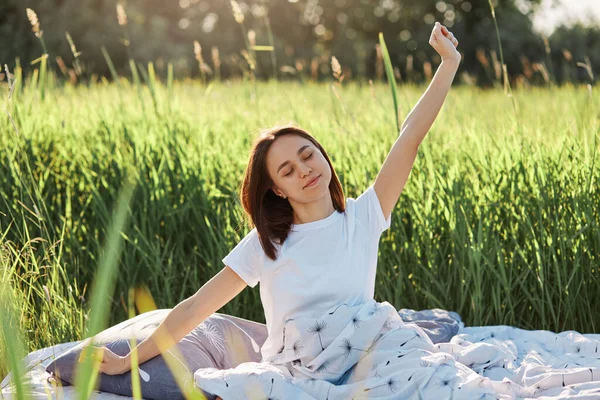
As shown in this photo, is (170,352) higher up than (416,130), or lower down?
lower down

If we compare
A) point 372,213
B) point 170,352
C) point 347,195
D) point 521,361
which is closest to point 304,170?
point 372,213

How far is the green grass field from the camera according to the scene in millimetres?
2840

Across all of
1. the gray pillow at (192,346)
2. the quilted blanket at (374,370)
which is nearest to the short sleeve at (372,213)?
the quilted blanket at (374,370)

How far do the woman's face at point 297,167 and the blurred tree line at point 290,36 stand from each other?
923cm

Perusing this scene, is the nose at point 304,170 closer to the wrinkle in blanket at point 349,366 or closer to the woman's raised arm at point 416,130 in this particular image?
the woman's raised arm at point 416,130

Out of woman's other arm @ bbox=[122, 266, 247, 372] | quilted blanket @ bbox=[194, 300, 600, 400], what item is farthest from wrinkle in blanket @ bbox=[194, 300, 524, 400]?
woman's other arm @ bbox=[122, 266, 247, 372]

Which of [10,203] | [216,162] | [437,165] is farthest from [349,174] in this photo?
[10,203]

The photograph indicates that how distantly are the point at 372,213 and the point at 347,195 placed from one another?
109cm

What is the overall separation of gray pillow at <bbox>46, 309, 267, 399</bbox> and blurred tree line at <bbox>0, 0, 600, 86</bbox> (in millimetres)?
8950

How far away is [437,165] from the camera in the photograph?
10.3 feet

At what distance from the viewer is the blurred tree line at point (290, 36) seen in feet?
46.3

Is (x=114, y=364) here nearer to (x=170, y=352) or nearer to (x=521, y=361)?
(x=170, y=352)

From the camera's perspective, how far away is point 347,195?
10.7 feet

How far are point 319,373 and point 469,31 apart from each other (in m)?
18.7
